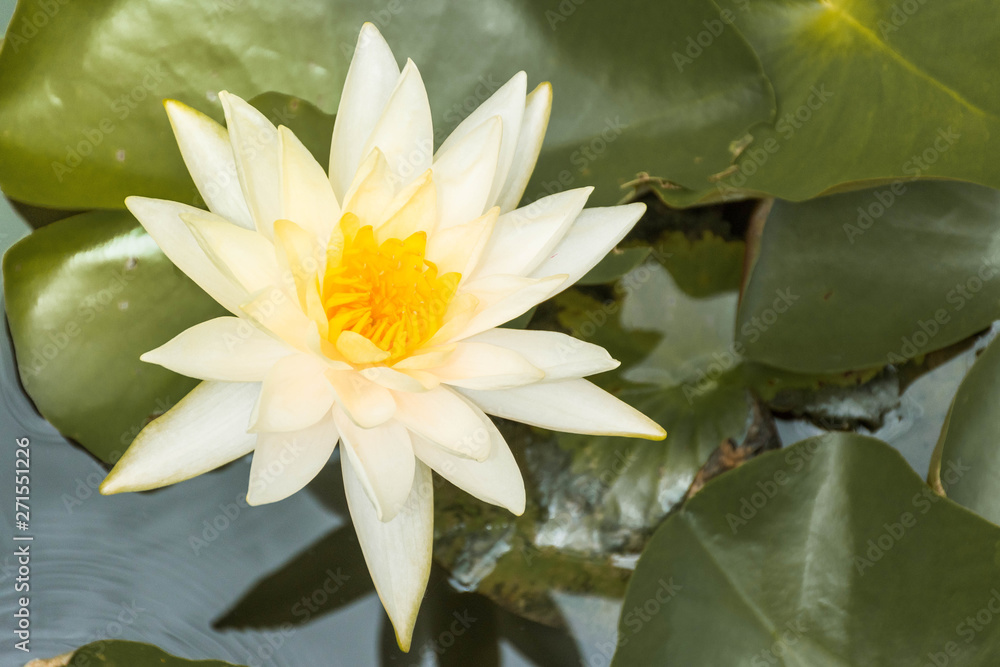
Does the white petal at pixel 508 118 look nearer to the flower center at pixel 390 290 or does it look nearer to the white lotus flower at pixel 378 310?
the white lotus flower at pixel 378 310

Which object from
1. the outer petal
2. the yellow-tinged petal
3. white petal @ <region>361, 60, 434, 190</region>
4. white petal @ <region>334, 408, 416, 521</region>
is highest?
white petal @ <region>361, 60, 434, 190</region>

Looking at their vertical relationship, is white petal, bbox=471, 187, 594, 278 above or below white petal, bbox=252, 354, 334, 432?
above

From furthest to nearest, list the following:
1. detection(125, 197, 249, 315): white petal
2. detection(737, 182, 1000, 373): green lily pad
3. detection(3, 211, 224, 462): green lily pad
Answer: detection(737, 182, 1000, 373): green lily pad < detection(3, 211, 224, 462): green lily pad < detection(125, 197, 249, 315): white petal

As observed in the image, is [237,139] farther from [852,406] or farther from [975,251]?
[975,251]

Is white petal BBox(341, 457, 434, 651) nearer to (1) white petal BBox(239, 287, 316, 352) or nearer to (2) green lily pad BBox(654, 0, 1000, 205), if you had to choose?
(1) white petal BBox(239, 287, 316, 352)

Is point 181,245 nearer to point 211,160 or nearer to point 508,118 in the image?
point 211,160

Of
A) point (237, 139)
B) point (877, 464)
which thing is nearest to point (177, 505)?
point (237, 139)

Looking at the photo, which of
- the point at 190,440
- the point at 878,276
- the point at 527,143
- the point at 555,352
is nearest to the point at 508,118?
the point at 527,143

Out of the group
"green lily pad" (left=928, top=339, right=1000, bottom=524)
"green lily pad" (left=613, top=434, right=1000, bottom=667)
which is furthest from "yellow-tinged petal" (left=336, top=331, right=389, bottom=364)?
"green lily pad" (left=928, top=339, right=1000, bottom=524)
